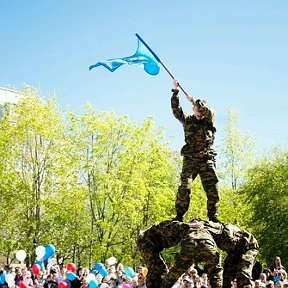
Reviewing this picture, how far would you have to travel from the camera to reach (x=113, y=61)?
1090 cm

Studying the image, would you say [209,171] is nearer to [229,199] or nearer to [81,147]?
[81,147]

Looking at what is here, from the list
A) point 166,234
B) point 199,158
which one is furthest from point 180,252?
point 199,158

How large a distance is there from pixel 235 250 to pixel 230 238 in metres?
0.37

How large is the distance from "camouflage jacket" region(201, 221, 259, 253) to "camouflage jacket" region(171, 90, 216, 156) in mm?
1486

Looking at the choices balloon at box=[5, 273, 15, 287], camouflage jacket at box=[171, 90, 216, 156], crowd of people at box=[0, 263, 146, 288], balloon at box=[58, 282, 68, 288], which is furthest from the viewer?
balloon at box=[5, 273, 15, 287]

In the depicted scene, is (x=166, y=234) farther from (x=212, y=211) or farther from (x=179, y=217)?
(x=212, y=211)

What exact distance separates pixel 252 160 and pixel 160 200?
9.04 meters

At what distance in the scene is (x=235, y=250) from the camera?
1002cm

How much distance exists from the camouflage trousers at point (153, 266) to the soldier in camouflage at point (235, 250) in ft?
3.79

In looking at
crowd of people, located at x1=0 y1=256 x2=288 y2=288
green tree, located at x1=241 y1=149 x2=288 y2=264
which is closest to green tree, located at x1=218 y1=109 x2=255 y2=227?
green tree, located at x1=241 y1=149 x2=288 y2=264

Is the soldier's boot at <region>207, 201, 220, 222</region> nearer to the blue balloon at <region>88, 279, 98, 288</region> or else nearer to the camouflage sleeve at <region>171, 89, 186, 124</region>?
the camouflage sleeve at <region>171, 89, 186, 124</region>

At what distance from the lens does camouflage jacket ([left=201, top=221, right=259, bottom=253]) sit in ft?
31.8

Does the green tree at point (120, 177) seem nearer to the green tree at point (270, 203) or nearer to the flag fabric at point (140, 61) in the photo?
the green tree at point (270, 203)

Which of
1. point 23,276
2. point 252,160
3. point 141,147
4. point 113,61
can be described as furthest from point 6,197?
point 113,61
